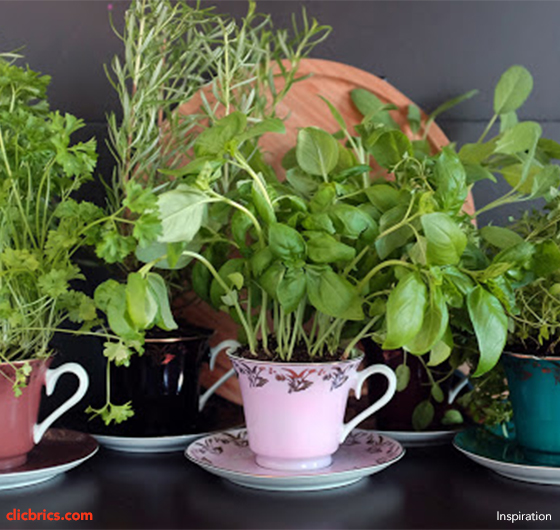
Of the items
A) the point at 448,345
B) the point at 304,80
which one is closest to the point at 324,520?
the point at 448,345

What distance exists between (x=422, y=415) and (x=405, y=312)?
0.93 feet

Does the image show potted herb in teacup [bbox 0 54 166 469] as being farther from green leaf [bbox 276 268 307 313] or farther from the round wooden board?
the round wooden board

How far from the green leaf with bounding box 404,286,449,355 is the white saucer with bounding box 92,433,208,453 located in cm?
28

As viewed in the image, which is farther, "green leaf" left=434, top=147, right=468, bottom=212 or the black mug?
the black mug

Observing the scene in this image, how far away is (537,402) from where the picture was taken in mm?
641

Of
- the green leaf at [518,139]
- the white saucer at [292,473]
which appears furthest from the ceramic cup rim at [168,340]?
the green leaf at [518,139]

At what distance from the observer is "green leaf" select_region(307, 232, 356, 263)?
0.56m

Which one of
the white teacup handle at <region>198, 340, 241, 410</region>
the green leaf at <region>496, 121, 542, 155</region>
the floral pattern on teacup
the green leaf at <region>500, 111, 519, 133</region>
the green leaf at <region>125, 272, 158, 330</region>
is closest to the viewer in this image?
the green leaf at <region>125, 272, 158, 330</region>

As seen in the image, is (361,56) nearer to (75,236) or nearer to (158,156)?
(158,156)

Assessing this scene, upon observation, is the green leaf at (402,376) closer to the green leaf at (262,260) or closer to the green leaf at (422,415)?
the green leaf at (422,415)

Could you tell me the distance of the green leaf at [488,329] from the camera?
55cm

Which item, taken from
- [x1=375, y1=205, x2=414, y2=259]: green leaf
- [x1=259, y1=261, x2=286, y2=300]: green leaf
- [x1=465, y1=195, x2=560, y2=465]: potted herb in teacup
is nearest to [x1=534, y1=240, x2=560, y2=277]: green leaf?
[x1=465, y1=195, x2=560, y2=465]: potted herb in teacup

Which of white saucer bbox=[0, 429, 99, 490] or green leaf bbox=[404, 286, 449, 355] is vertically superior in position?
green leaf bbox=[404, 286, 449, 355]

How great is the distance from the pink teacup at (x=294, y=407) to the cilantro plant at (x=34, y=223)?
141 millimetres
